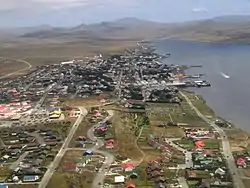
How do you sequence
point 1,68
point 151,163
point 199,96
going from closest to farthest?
point 151,163, point 199,96, point 1,68

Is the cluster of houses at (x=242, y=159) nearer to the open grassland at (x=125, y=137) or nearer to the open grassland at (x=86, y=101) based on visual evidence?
the open grassland at (x=125, y=137)

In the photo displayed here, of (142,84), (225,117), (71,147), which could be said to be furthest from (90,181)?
(142,84)

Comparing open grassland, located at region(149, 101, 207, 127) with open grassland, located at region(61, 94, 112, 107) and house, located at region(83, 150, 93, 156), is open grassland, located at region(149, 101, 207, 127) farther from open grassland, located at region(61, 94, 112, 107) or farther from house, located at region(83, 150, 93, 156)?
house, located at region(83, 150, 93, 156)

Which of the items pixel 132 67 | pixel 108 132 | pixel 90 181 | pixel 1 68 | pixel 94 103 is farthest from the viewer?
pixel 1 68

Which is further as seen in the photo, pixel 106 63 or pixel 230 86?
pixel 106 63

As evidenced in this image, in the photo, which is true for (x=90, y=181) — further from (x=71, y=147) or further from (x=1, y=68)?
(x=1, y=68)
